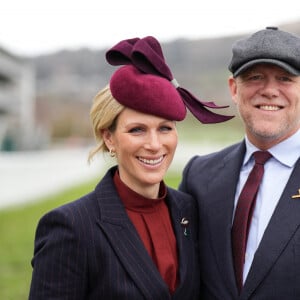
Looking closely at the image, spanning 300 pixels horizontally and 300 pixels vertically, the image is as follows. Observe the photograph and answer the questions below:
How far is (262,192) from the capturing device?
3.37m

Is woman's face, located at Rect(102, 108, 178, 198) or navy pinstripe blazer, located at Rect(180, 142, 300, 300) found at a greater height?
woman's face, located at Rect(102, 108, 178, 198)

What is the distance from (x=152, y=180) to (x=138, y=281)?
49 centimetres

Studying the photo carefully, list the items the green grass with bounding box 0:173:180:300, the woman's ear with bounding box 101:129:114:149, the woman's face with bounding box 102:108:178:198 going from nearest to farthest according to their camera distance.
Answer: the woman's face with bounding box 102:108:178:198
the woman's ear with bounding box 101:129:114:149
the green grass with bounding box 0:173:180:300

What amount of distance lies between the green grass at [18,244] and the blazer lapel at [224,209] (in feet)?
13.4

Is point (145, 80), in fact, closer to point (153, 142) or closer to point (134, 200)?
point (153, 142)

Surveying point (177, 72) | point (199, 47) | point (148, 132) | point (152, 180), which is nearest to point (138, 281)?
point (152, 180)

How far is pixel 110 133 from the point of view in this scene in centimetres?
320

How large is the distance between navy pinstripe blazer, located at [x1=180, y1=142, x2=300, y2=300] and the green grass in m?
4.03

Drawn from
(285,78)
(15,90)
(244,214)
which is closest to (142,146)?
(244,214)

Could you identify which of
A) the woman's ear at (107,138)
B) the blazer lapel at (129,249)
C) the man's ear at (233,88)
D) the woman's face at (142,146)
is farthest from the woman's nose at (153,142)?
the man's ear at (233,88)

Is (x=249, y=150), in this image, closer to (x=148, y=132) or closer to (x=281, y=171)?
(x=281, y=171)

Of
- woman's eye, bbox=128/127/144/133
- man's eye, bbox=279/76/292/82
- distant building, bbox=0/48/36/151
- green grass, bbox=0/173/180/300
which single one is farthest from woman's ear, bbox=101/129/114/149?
distant building, bbox=0/48/36/151

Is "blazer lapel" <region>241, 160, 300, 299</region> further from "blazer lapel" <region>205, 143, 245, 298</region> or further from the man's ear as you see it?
the man's ear

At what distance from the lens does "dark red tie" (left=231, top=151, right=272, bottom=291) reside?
330 centimetres
